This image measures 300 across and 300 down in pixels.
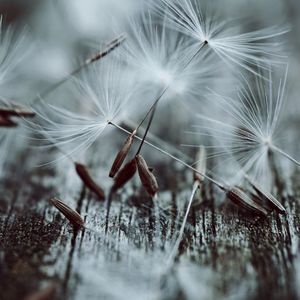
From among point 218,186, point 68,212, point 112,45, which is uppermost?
point 112,45

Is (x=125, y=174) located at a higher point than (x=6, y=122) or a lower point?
lower

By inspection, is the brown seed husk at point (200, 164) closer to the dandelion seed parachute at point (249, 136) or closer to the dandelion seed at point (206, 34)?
the dandelion seed parachute at point (249, 136)

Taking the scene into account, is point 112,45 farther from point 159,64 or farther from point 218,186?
point 218,186

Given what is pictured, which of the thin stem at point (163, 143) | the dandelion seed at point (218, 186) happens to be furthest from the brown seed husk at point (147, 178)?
the thin stem at point (163, 143)

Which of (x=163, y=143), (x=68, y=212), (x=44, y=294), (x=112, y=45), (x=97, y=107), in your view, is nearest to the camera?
(x=44, y=294)

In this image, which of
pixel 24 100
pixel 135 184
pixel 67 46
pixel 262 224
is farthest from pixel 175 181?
pixel 67 46

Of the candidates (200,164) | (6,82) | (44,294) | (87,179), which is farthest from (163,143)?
(44,294)
